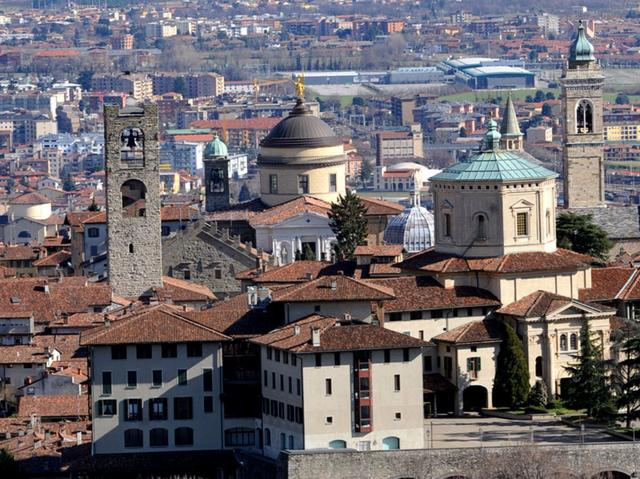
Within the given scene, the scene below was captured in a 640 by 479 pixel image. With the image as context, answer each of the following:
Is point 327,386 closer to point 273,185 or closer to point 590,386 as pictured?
point 590,386

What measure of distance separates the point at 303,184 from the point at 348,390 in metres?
34.6

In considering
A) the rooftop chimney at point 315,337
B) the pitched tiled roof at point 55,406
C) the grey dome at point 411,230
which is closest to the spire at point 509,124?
the grey dome at point 411,230

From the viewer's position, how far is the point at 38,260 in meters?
93.8

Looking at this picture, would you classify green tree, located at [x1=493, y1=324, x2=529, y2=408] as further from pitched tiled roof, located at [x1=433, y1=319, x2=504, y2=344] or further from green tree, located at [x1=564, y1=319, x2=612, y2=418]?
green tree, located at [x1=564, y1=319, x2=612, y2=418]

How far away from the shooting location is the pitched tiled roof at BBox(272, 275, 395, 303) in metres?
60.1

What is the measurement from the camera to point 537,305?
208 ft

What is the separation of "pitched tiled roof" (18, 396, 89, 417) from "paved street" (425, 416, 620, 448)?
852 centimetres

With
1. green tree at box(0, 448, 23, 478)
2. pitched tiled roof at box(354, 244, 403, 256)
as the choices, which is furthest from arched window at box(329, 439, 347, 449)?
pitched tiled roof at box(354, 244, 403, 256)

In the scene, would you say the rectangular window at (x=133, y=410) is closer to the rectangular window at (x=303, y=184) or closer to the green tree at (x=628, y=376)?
the green tree at (x=628, y=376)

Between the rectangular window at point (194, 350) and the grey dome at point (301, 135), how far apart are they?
104ft

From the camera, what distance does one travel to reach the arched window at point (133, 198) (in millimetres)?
77062

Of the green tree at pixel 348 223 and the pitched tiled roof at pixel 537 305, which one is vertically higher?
the pitched tiled roof at pixel 537 305

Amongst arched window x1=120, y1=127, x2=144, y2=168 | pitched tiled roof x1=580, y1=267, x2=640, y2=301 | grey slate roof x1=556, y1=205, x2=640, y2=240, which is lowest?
grey slate roof x1=556, y1=205, x2=640, y2=240

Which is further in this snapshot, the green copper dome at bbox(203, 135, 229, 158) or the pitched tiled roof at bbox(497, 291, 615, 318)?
the green copper dome at bbox(203, 135, 229, 158)
